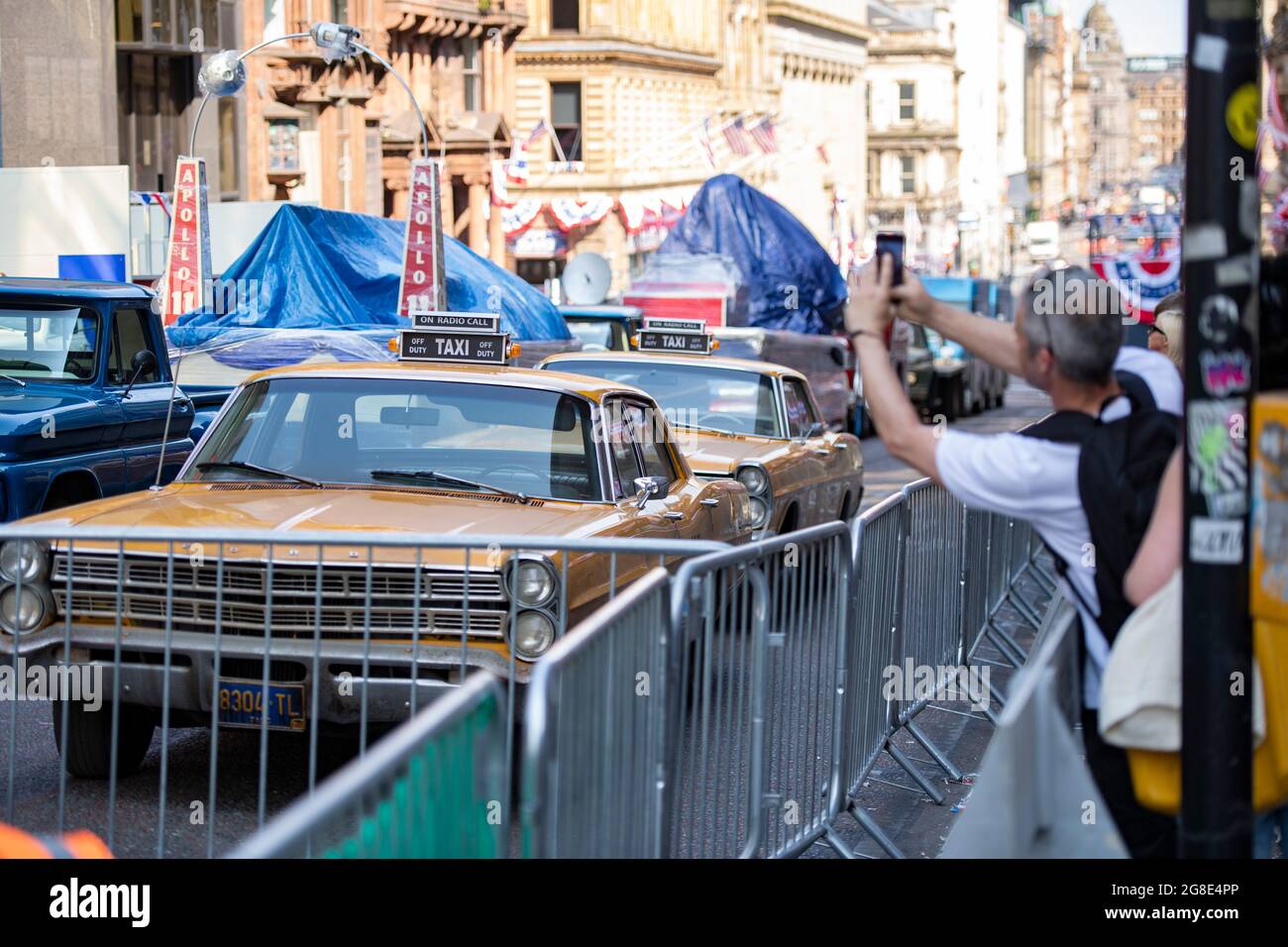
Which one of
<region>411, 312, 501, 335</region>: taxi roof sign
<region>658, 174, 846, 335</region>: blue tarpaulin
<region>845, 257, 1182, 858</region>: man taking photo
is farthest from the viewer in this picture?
<region>658, 174, 846, 335</region>: blue tarpaulin

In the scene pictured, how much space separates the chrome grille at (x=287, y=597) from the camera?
6789 millimetres

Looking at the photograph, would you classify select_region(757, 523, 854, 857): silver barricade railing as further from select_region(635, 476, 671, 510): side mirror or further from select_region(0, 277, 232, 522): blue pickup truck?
select_region(0, 277, 232, 522): blue pickup truck

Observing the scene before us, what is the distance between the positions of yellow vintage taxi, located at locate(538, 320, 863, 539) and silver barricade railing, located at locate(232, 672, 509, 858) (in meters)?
9.39

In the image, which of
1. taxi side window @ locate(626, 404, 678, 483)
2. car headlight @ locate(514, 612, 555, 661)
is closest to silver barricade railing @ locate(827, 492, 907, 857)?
car headlight @ locate(514, 612, 555, 661)

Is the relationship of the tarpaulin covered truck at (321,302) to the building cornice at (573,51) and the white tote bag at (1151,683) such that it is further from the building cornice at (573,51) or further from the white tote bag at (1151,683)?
the building cornice at (573,51)

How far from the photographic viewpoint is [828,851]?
7.18 metres

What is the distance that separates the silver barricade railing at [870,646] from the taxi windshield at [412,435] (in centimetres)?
136

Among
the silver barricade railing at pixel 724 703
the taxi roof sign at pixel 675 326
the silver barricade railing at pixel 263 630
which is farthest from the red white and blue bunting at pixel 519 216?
the silver barricade railing at pixel 724 703

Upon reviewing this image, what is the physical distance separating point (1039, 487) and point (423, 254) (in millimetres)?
15968

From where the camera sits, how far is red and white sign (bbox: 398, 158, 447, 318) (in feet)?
64.7

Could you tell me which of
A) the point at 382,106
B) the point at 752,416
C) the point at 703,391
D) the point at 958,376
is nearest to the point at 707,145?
the point at 382,106

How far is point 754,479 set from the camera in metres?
12.6
